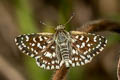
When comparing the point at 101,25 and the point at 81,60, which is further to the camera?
the point at 101,25

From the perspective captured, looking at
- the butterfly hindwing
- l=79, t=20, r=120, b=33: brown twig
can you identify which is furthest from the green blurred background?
the butterfly hindwing

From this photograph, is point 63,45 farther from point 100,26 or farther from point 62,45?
point 100,26

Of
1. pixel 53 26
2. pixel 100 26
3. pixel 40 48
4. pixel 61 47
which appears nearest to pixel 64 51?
pixel 61 47

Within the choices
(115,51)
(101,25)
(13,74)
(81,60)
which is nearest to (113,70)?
(115,51)

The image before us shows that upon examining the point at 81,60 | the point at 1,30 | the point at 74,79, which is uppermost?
the point at 81,60

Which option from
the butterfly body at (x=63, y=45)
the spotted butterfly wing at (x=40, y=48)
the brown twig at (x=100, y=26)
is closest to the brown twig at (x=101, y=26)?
the brown twig at (x=100, y=26)

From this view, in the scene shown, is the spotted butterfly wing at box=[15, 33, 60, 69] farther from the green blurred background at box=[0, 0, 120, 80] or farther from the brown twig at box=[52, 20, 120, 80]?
the green blurred background at box=[0, 0, 120, 80]

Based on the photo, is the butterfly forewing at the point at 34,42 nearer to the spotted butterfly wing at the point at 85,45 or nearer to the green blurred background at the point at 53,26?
the spotted butterfly wing at the point at 85,45

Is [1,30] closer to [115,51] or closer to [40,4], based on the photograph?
[40,4]
